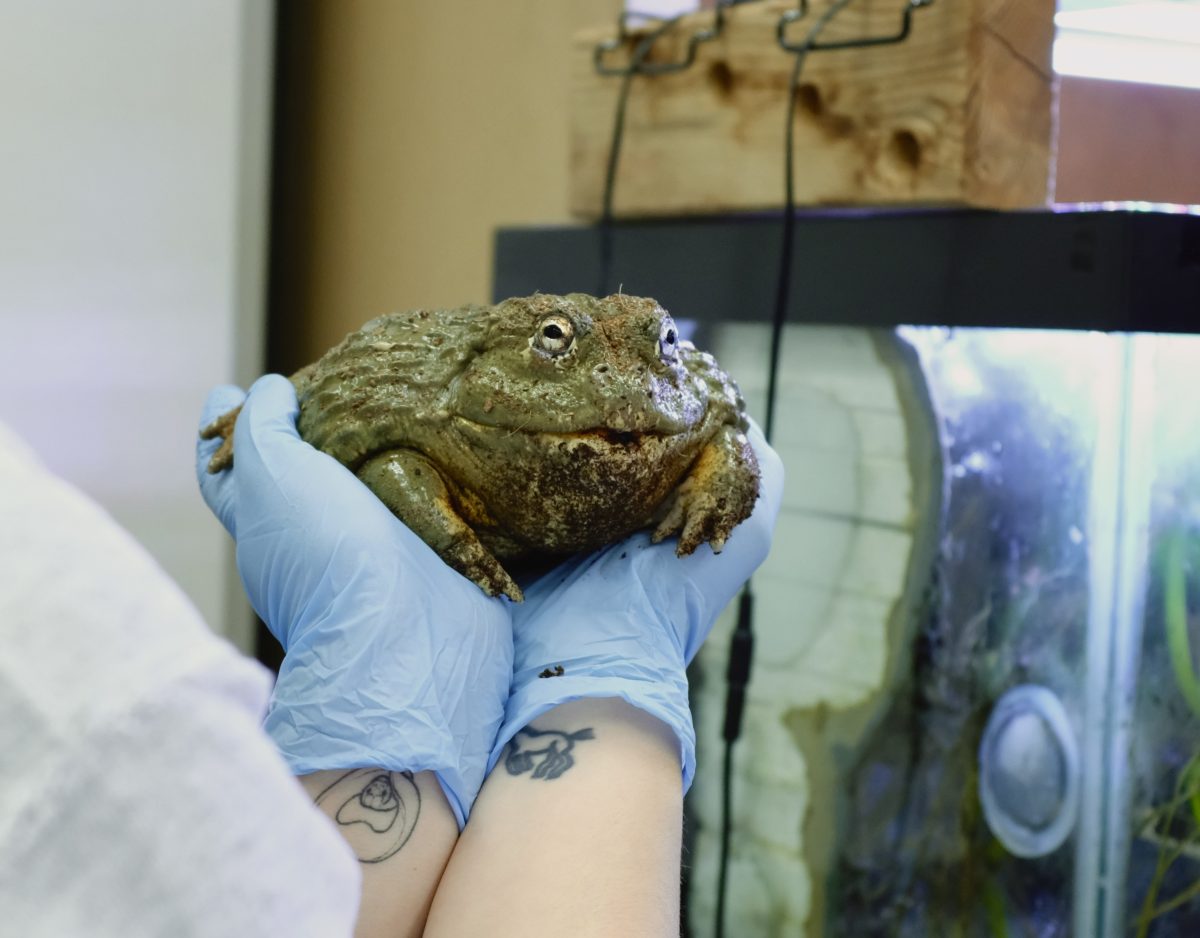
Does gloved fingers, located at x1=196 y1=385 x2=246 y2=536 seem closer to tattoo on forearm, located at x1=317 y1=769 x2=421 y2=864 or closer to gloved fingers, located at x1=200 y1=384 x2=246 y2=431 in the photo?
gloved fingers, located at x1=200 y1=384 x2=246 y2=431

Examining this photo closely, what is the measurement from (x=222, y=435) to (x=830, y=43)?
0.92 meters

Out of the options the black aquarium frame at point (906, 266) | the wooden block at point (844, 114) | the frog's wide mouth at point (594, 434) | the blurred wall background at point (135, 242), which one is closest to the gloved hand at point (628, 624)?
the frog's wide mouth at point (594, 434)

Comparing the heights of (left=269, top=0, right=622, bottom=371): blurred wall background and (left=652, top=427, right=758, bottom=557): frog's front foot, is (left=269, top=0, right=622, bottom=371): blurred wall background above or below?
above

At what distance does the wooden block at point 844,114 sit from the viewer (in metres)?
1.40

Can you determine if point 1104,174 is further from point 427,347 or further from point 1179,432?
point 427,347

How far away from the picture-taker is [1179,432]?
143 centimetres

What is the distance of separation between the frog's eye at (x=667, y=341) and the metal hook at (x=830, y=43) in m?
0.65

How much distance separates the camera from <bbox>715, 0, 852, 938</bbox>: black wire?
5.08 ft

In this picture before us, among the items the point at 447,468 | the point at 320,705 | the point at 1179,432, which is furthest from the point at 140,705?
the point at 1179,432

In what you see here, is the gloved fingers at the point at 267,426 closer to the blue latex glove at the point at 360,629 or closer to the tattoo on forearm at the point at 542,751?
the blue latex glove at the point at 360,629

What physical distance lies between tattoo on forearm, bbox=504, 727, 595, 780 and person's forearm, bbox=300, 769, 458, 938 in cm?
7

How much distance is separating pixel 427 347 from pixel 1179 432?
3.09 feet

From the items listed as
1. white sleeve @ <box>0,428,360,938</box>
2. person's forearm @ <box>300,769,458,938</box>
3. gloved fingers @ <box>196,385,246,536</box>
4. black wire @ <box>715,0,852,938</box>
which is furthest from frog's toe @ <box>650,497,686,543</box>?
white sleeve @ <box>0,428,360,938</box>

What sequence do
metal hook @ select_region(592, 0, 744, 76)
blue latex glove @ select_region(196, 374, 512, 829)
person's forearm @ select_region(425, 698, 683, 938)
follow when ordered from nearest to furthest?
1. person's forearm @ select_region(425, 698, 683, 938)
2. blue latex glove @ select_region(196, 374, 512, 829)
3. metal hook @ select_region(592, 0, 744, 76)
